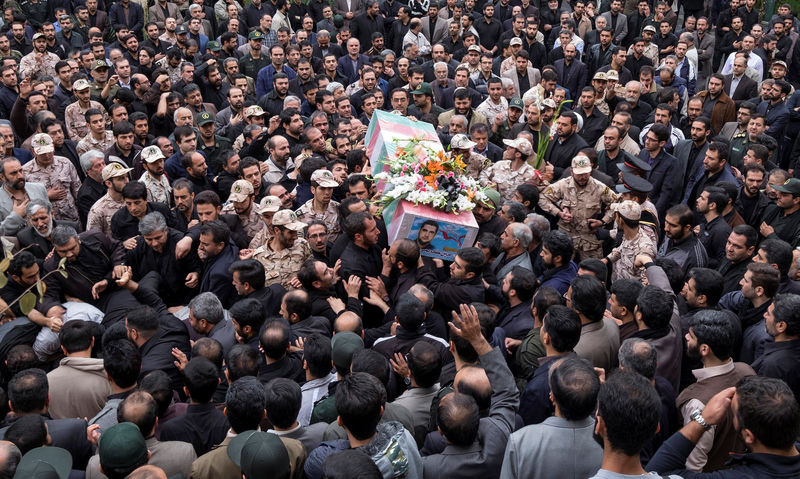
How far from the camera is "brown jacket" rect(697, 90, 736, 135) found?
11.2 m

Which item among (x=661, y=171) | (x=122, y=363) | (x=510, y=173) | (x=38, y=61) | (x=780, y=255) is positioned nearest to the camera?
(x=122, y=363)

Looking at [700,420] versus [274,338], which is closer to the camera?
[700,420]

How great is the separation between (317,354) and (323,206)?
9.95 ft

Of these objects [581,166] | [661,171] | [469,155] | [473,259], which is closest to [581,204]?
[581,166]

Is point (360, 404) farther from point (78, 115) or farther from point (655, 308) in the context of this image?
point (78, 115)

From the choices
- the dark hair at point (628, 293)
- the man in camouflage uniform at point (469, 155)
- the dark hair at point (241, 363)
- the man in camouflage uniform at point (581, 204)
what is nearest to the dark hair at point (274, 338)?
the dark hair at point (241, 363)

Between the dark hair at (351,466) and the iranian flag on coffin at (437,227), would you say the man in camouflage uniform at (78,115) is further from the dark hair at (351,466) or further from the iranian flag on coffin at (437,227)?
the dark hair at (351,466)

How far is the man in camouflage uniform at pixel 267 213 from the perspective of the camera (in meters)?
6.86

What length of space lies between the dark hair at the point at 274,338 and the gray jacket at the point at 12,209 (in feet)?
12.5

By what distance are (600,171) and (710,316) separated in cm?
478

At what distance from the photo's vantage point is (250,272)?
5914mm

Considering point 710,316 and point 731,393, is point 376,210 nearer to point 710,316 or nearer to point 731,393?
point 710,316

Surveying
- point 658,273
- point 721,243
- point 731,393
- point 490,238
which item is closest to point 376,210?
point 490,238

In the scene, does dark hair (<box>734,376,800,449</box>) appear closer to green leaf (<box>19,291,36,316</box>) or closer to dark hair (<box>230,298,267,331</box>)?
dark hair (<box>230,298,267,331</box>)
